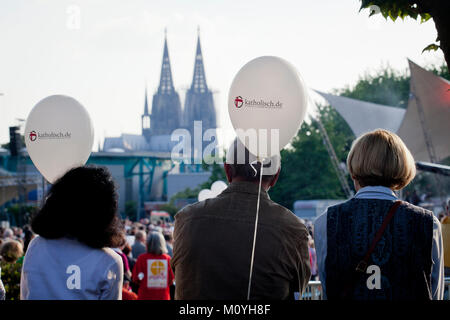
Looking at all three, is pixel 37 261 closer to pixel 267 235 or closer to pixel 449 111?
pixel 267 235

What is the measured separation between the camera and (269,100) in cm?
369

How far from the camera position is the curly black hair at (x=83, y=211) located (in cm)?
262

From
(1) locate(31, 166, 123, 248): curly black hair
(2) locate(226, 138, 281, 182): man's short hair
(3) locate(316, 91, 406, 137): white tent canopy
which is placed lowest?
(1) locate(31, 166, 123, 248): curly black hair

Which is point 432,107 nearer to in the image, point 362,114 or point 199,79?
point 362,114

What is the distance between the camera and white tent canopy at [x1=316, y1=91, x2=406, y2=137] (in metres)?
27.8

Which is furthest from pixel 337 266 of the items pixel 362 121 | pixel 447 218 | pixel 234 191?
pixel 362 121

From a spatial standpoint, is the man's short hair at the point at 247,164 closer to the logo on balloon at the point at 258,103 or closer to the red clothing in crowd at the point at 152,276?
the logo on balloon at the point at 258,103

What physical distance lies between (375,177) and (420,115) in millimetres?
20903

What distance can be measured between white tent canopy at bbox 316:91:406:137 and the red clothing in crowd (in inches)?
830

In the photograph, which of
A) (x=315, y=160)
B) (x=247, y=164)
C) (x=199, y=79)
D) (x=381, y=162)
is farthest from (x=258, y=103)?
(x=199, y=79)

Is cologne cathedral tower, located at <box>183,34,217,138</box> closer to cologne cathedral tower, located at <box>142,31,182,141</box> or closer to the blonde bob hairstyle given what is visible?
cologne cathedral tower, located at <box>142,31,182,141</box>

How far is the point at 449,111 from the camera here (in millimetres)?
21625

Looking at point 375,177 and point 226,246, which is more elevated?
point 375,177

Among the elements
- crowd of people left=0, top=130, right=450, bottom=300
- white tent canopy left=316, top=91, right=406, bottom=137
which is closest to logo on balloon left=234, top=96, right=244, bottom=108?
crowd of people left=0, top=130, right=450, bottom=300
